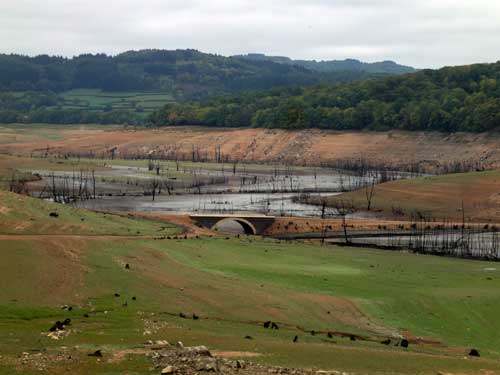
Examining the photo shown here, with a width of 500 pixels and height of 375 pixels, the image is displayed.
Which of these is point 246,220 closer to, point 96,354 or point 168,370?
point 96,354

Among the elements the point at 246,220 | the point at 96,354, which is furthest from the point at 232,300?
the point at 246,220

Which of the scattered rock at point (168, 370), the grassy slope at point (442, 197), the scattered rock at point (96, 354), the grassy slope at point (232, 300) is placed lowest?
the grassy slope at point (442, 197)

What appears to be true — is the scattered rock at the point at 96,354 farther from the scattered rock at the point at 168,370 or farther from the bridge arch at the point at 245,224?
the bridge arch at the point at 245,224

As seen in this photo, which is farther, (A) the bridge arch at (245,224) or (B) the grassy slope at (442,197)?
(B) the grassy slope at (442,197)

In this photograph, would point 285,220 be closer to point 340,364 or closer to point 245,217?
point 245,217

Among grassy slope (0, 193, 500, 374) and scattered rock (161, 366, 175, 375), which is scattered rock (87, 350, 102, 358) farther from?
scattered rock (161, 366, 175, 375)

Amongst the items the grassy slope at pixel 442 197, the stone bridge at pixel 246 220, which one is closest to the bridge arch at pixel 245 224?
the stone bridge at pixel 246 220
